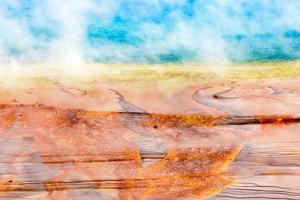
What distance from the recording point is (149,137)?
5.40 meters

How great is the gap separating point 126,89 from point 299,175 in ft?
7.58

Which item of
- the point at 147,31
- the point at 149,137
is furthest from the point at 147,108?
the point at 147,31

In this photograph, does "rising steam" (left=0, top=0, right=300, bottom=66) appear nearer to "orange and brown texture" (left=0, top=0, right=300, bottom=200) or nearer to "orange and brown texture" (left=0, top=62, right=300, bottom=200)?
"orange and brown texture" (left=0, top=0, right=300, bottom=200)

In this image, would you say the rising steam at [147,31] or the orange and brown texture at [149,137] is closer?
the orange and brown texture at [149,137]

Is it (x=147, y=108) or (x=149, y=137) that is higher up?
(x=147, y=108)

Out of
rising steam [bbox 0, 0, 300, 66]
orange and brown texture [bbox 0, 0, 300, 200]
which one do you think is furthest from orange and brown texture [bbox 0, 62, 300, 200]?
rising steam [bbox 0, 0, 300, 66]

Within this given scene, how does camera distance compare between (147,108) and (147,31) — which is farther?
(147,31)

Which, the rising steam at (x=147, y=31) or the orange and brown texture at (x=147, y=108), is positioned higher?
the rising steam at (x=147, y=31)

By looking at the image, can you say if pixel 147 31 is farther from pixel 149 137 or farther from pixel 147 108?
pixel 149 137

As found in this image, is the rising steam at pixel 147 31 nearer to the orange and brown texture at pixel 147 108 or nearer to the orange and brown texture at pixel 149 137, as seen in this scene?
the orange and brown texture at pixel 147 108

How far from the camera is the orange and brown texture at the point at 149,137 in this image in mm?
4695

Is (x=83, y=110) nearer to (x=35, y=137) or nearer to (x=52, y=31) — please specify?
(x=35, y=137)

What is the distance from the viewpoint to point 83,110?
5891mm

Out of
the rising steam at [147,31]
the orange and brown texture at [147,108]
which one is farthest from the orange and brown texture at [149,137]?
the rising steam at [147,31]
